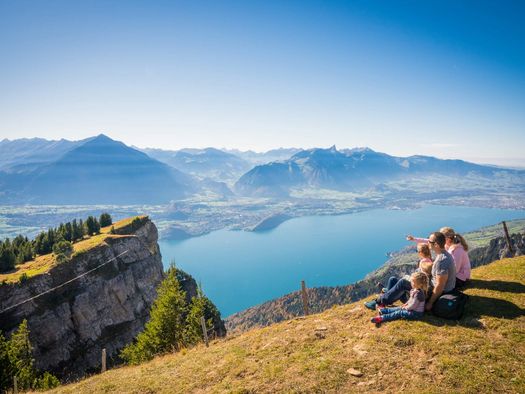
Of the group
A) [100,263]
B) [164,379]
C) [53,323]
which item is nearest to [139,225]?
[100,263]

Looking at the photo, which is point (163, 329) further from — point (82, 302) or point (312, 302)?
point (312, 302)

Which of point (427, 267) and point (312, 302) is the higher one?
point (427, 267)

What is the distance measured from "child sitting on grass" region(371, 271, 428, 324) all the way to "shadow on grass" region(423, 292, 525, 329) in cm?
41

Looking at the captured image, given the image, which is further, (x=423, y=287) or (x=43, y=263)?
(x=43, y=263)

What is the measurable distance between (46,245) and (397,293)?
7883 centimetres

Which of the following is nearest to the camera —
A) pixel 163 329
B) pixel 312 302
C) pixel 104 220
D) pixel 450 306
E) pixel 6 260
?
pixel 450 306

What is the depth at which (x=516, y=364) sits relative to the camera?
8.52 m

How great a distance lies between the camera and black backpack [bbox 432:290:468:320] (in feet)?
37.7

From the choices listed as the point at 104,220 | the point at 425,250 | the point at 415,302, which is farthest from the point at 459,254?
the point at 104,220

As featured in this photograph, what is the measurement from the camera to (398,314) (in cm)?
1213

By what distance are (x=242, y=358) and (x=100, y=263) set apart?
61.3 metres

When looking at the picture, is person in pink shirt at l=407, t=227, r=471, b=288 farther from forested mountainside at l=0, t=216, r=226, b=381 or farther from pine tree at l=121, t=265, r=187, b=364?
forested mountainside at l=0, t=216, r=226, b=381

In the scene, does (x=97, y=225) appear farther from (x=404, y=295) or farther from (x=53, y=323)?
(x=404, y=295)

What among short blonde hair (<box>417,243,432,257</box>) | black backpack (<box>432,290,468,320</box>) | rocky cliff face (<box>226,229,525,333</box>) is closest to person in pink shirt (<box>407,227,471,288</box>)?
short blonde hair (<box>417,243,432,257</box>)
